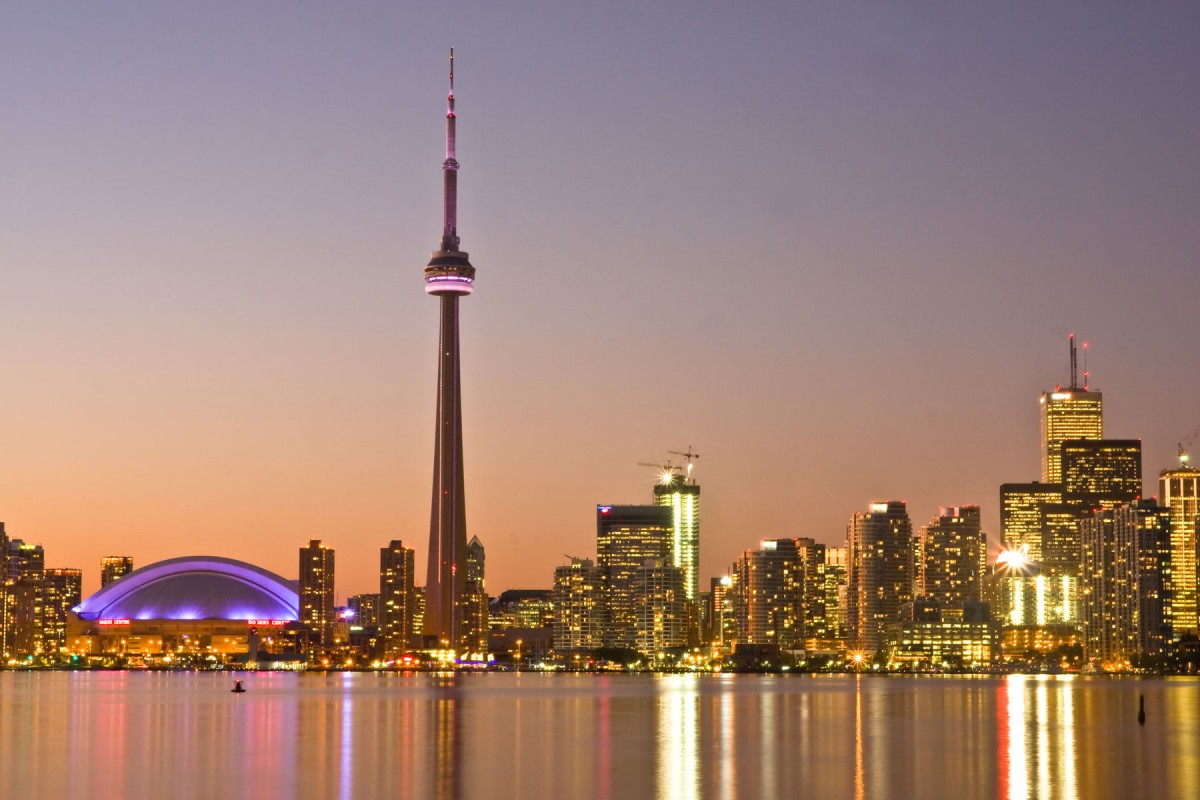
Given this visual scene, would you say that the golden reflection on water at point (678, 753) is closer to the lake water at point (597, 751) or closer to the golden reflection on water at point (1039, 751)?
the lake water at point (597, 751)

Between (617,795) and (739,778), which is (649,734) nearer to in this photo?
(739,778)

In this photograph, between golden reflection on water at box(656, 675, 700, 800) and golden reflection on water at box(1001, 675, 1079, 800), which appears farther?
golden reflection on water at box(1001, 675, 1079, 800)

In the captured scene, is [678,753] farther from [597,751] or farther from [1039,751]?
[1039,751]

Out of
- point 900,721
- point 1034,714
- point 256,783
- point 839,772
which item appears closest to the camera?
point 256,783

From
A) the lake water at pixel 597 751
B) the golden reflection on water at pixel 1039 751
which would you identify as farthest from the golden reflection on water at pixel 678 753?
the golden reflection on water at pixel 1039 751

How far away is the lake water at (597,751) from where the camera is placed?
237ft

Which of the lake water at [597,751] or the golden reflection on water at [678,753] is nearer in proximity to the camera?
the golden reflection on water at [678,753]

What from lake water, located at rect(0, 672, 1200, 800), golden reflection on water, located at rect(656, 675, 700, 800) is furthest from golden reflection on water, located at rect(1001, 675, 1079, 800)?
golden reflection on water, located at rect(656, 675, 700, 800)

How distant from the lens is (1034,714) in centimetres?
13962

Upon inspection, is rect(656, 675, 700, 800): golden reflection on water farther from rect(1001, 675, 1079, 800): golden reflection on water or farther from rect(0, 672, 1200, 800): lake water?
rect(1001, 675, 1079, 800): golden reflection on water

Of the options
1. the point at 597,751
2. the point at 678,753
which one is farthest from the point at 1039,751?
the point at 597,751

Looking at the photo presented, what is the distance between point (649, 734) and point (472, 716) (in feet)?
90.1

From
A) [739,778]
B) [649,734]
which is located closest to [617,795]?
[739,778]

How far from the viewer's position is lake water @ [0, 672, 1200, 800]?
72188 millimetres
